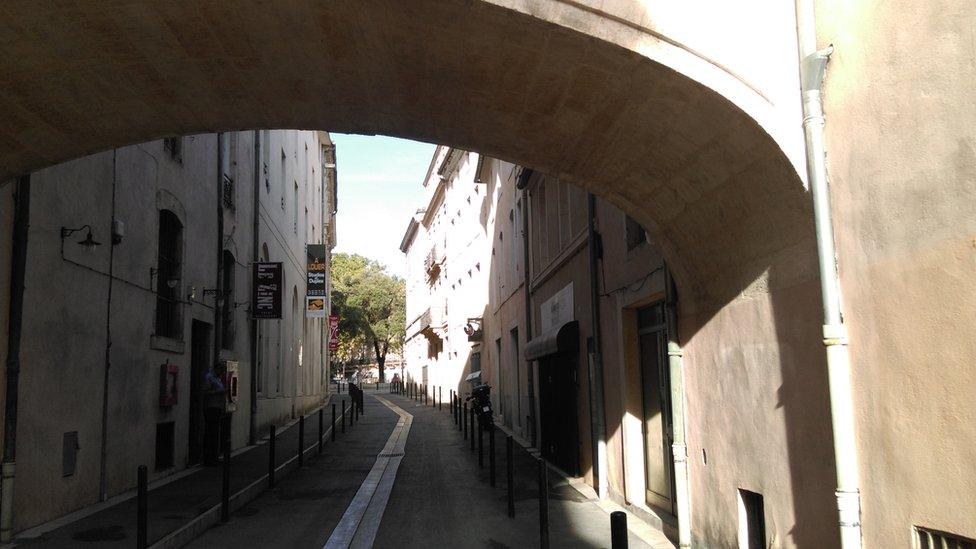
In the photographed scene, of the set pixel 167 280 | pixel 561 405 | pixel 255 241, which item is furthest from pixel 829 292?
pixel 255 241

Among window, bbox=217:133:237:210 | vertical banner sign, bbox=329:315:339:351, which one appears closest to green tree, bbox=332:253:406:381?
vertical banner sign, bbox=329:315:339:351

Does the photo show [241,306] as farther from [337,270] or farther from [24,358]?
[337,270]

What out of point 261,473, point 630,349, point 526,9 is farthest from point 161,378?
point 526,9

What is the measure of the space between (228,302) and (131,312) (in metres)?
5.64

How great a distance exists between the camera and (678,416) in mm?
7457

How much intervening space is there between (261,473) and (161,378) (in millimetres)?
2083

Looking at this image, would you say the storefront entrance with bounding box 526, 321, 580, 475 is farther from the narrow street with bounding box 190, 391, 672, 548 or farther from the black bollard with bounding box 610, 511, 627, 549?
the black bollard with bounding box 610, 511, 627, 549

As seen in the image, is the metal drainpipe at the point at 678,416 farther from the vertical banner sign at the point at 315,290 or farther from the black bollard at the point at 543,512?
the vertical banner sign at the point at 315,290

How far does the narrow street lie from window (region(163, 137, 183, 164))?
5.30m

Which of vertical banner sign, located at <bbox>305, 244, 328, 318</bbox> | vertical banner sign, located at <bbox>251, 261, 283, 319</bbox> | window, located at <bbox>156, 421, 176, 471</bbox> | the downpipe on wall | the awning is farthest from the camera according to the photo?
vertical banner sign, located at <bbox>305, 244, 328, 318</bbox>

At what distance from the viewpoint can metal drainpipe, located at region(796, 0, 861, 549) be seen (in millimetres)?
4531

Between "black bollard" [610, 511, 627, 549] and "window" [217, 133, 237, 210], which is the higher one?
"window" [217, 133, 237, 210]

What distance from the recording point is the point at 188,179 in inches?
519

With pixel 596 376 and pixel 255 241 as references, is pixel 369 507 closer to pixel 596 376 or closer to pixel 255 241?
pixel 596 376
